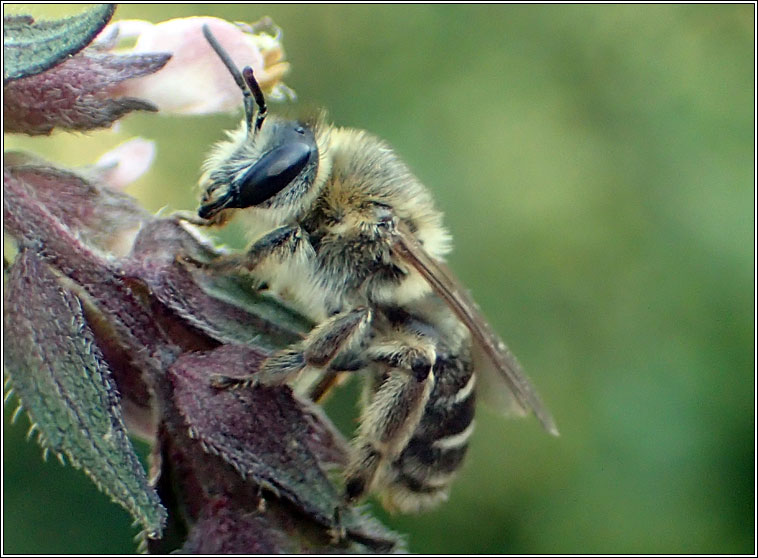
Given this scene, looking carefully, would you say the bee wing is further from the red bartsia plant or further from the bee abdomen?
the red bartsia plant

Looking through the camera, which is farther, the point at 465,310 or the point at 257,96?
the point at 465,310

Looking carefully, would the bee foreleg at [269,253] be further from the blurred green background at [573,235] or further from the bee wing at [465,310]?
the blurred green background at [573,235]

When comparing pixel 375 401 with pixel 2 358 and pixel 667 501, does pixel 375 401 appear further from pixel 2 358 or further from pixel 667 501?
pixel 667 501

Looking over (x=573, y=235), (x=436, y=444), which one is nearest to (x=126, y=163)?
(x=436, y=444)

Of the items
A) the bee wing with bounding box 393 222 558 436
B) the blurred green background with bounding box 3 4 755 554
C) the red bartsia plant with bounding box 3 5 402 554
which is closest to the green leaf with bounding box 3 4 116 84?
the red bartsia plant with bounding box 3 5 402 554

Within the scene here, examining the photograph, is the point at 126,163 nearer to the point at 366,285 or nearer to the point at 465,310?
the point at 366,285

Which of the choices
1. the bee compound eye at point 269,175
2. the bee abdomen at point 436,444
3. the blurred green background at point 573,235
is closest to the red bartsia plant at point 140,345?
the bee compound eye at point 269,175
